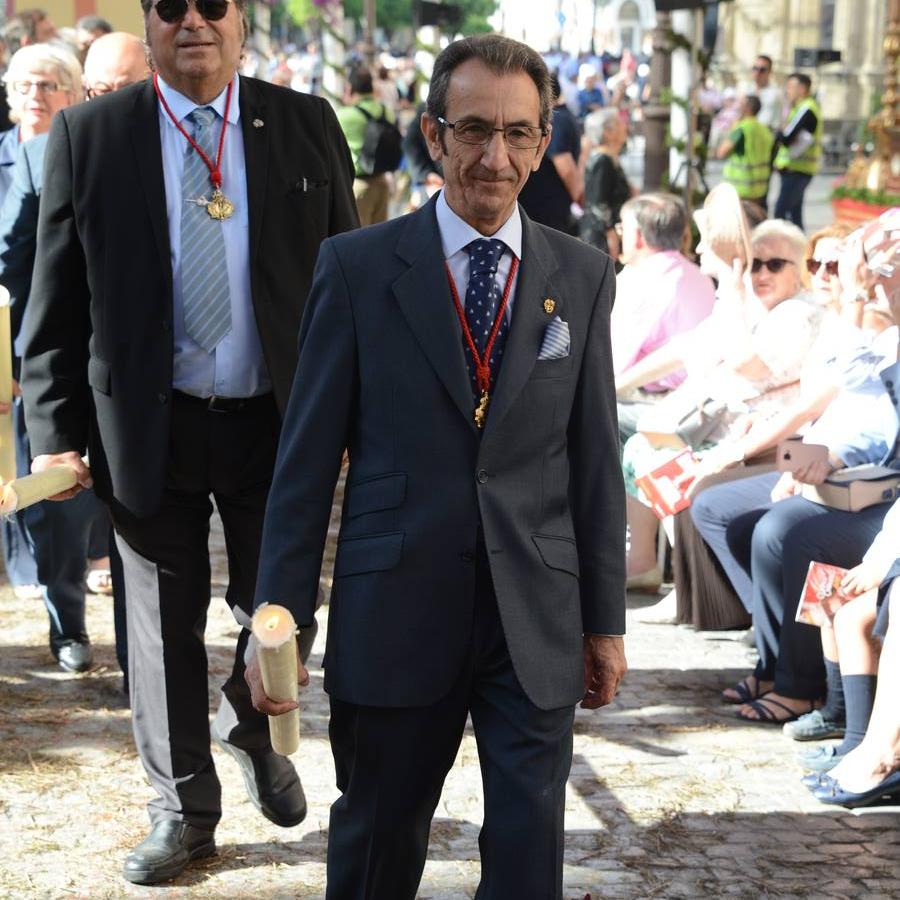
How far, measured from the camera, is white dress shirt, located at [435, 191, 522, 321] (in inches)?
129

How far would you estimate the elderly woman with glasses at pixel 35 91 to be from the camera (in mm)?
6645

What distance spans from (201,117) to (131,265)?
419mm

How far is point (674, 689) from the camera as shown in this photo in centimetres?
653

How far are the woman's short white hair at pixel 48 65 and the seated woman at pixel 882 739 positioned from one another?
3.68 metres

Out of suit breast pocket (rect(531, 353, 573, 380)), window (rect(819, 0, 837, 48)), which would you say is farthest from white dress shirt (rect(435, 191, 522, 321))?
window (rect(819, 0, 837, 48))

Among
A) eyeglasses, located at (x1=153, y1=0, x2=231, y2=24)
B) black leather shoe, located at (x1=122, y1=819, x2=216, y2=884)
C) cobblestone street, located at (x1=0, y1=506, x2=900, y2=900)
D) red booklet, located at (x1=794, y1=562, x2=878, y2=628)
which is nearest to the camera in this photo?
eyeglasses, located at (x1=153, y1=0, x2=231, y2=24)

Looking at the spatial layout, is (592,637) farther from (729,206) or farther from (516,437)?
(729,206)

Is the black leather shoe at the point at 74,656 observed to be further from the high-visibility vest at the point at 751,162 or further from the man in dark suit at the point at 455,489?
the high-visibility vest at the point at 751,162

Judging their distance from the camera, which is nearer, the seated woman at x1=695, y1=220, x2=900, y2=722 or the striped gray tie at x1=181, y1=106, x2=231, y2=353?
the striped gray tie at x1=181, y1=106, x2=231, y2=353

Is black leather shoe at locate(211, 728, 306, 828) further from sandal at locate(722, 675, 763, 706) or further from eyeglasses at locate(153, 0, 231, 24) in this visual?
sandal at locate(722, 675, 763, 706)

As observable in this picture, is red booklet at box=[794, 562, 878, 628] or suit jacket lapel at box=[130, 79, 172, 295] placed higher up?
suit jacket lapel at box=[130, 79, 172, 295]

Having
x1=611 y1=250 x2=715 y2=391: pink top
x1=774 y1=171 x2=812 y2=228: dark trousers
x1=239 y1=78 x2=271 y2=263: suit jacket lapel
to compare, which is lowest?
x1=774 y1=171 x2=812 y2=228: dark trousers

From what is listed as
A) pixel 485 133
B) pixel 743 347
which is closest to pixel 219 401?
pixel 485 133

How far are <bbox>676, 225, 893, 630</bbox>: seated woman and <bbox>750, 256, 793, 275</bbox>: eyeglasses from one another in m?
0.25
